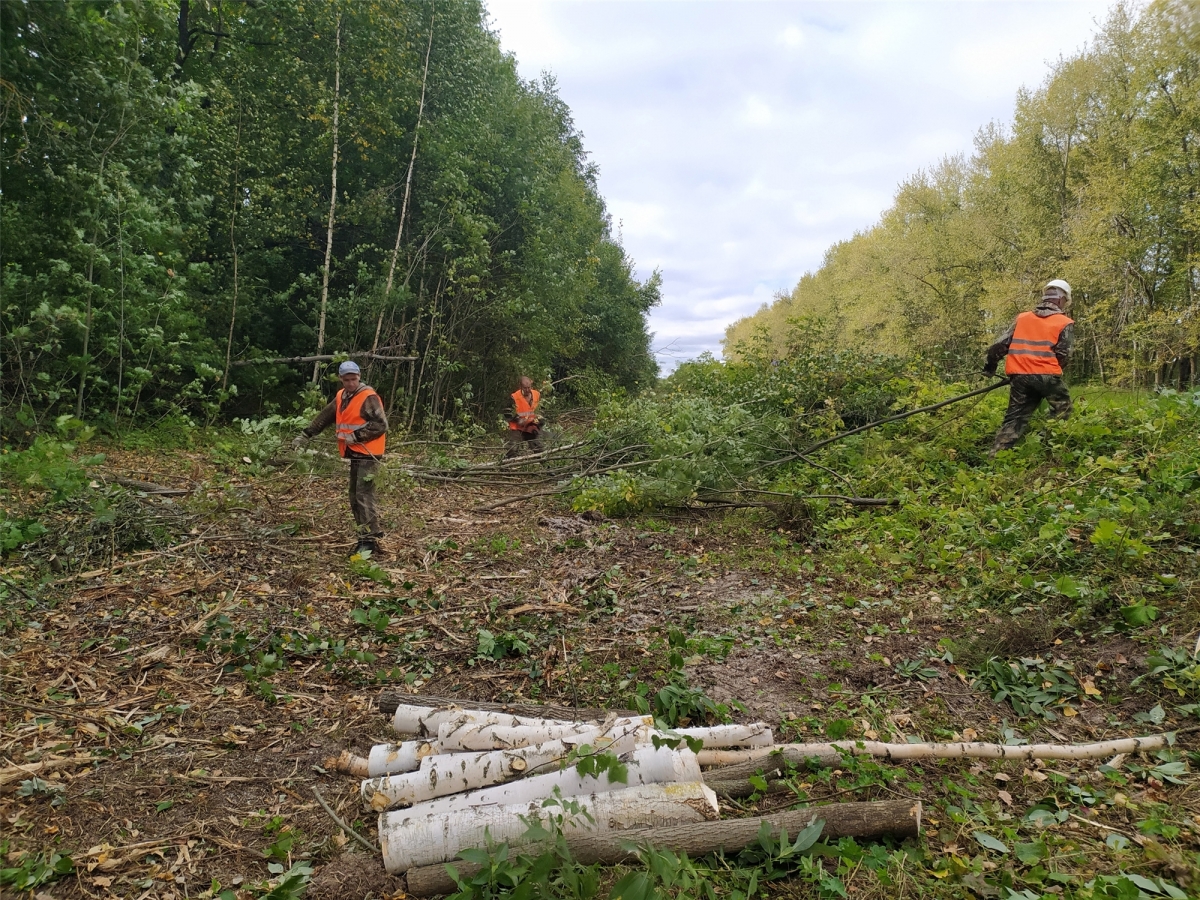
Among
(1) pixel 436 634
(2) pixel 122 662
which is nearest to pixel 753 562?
(1) pixel 436 634

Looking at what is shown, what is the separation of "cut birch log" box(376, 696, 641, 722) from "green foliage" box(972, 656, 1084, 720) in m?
2.13

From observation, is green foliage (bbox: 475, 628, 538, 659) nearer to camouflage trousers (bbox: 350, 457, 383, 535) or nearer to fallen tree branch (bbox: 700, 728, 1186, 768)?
fallen tree branch (bbox: 700, 728, 1186, 768)

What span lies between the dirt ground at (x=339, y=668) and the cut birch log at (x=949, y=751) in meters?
0.08

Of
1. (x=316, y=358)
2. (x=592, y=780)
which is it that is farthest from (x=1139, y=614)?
(x=316, y=358)

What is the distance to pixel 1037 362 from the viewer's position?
693 centimetres

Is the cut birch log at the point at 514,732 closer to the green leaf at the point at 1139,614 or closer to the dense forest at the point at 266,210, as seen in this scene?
the green leaf at the point at 1139,614

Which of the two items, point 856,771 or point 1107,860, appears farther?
point 856,771

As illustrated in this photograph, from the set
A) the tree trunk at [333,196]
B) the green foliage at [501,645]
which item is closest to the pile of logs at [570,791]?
the green foliage at [501,645]

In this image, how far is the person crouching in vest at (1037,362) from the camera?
22.7ft

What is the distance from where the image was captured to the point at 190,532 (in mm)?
5949

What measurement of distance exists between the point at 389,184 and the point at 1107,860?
50.9 feet

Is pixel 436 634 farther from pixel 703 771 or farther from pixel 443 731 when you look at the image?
pixel 703 771

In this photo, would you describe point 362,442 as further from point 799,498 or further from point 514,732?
point 799,498

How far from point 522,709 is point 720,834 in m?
1.28
